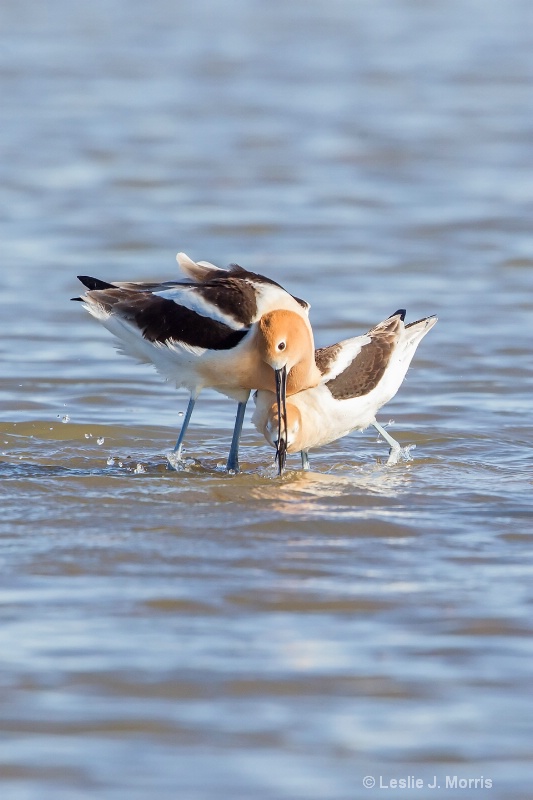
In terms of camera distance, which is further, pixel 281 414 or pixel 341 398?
pixel 341 398

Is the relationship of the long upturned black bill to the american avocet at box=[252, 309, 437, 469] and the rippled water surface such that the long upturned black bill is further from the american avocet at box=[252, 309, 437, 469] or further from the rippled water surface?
the rippled water surface

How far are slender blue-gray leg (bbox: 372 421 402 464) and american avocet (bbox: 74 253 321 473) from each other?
519 mm

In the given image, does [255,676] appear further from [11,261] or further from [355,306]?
[11,261]

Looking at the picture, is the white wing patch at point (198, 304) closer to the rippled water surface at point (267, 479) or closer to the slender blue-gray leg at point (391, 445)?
the rippled water surface at point (267, 479)

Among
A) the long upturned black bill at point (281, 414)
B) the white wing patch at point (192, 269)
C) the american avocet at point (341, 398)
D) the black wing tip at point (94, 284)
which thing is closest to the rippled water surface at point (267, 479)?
the long upturned black bill at point (281, 414)

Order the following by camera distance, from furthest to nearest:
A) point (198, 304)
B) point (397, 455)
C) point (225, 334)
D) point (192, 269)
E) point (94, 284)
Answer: point (94, 284) → point (192, 269) → point (397, 455) → point (198, 304) → point (225, 334)

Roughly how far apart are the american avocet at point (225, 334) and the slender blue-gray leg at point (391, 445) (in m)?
0.52

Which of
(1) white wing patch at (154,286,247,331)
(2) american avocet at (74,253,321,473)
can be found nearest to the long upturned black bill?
(2) american avocet at (74,253,321,473)

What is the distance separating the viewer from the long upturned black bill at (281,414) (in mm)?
7656

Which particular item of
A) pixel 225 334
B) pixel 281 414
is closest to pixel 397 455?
pixel 281 414

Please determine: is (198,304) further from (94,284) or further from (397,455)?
(397,455)

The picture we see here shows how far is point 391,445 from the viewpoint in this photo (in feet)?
27.2

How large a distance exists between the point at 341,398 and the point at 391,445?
52cm

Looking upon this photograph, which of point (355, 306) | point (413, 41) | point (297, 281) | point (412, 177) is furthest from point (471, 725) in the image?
point (413, 41)
